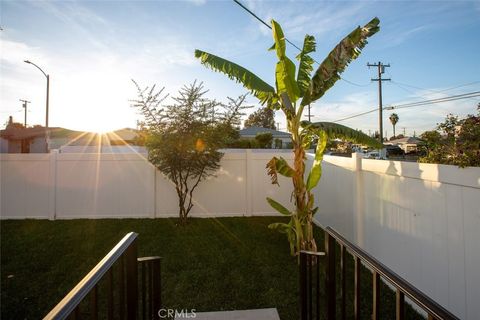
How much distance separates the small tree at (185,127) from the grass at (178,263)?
1.41m

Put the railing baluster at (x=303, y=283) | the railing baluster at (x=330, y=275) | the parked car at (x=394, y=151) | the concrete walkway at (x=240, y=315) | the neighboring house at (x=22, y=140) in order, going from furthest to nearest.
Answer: the parked car at (x=394, y=151) → the neighboring house at (x=22, y=140) → the concrete walkway at (x=240, y=315) → the railing baluster at (x=303, y=283) → the railing baluster at (x=330, y=275)

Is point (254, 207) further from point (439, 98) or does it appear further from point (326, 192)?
point (439, 98)

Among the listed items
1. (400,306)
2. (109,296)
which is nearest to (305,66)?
(400,306)

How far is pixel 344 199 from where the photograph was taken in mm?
5688

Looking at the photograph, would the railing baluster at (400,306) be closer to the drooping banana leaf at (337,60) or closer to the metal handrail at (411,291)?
the metal handrail at (411,291)

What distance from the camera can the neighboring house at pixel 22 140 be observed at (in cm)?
2378

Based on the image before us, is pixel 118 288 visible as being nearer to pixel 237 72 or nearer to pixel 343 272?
pixel 343 272

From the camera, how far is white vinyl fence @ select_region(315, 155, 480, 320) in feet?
8.61

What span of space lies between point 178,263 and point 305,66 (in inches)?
152

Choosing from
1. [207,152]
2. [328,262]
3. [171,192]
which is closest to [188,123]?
[207,152]

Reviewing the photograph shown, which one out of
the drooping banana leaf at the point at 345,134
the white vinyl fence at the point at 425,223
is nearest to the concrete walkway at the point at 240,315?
the white vinyl fence at the point at 425,223

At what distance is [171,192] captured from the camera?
319 inches

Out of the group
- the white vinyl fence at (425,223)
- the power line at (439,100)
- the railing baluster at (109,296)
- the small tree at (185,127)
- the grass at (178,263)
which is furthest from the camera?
the power line at (439,100)

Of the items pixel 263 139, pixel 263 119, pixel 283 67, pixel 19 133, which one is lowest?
pixel 283 67
